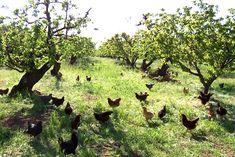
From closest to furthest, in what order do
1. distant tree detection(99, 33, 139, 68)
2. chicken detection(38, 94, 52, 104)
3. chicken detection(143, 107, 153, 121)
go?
chicken detection(143, 107, 153, 121), chicken detection(38, 94, 52, 104), distant tree detection(99, 33, 139, 68)

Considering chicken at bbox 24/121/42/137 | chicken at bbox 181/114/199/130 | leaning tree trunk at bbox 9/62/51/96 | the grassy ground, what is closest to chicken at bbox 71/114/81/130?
the grassy ground

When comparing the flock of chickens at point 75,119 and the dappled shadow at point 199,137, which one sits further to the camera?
the dappled shadow at point 199,137

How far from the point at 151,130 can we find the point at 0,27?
9.47 metres

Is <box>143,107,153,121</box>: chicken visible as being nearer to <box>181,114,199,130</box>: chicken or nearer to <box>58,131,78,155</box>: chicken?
<box>181,114,199,130</box>: chicken

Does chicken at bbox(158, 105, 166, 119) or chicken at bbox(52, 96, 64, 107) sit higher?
chicken at bbox(158, 105, 166, 119)

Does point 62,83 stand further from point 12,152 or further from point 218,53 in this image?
point 12,152

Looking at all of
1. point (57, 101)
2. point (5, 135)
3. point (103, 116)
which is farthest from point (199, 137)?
point (5, 135)

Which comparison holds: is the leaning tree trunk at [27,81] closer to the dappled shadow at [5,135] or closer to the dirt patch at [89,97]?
the dirt patch at [89,97]

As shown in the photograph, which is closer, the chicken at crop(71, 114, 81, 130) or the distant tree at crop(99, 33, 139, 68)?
the chicken at crop(71, 114, 81, 130)

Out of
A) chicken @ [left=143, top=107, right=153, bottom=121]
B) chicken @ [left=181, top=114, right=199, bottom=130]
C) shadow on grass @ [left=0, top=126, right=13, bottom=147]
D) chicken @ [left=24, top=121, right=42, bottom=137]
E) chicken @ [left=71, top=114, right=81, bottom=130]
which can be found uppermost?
chicken @ [left=181, top=114, right=199, bottom=130]

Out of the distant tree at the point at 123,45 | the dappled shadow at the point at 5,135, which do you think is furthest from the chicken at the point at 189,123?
the distant tree at the point at 123,45

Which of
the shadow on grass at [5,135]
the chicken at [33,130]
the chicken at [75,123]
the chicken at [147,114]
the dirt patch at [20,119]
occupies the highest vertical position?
the chicken at [147,114]

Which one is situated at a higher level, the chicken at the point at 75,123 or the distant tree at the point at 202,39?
the distant tree at the point at 202,39

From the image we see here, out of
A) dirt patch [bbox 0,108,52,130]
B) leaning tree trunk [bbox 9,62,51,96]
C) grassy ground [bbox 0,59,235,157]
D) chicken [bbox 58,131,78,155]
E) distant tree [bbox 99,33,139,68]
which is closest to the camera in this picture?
A: chicken [bbox 58,131,78,155]
